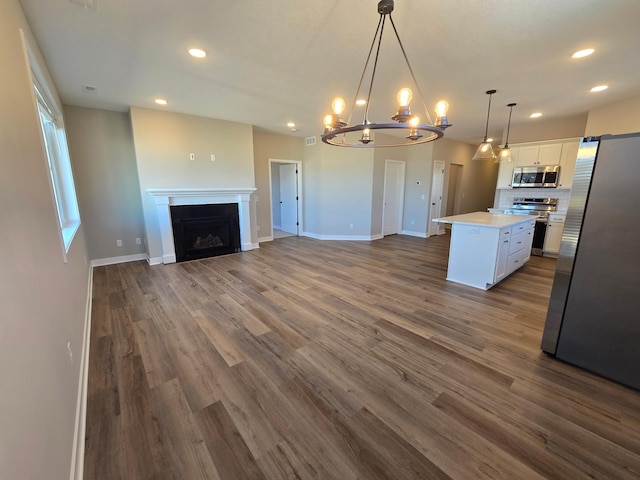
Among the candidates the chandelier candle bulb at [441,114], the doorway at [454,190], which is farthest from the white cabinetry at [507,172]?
the chandelier candle bulb at [441,114]

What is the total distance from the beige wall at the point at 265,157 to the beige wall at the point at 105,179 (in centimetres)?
246

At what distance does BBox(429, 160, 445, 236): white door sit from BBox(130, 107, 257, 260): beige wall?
16.2ft

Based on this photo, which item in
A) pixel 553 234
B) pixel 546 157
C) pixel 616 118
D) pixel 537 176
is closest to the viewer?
pixel 616 118

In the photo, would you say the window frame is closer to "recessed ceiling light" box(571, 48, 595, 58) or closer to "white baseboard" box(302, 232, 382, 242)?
"white baseboard" box(302, 232, 382, 242)

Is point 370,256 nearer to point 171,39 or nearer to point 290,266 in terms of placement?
point 290,266

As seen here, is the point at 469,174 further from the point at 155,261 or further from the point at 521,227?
the point at 155,261

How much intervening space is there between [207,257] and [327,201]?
10.5 feet

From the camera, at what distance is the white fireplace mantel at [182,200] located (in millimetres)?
4664

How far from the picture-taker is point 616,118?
13.8 feet

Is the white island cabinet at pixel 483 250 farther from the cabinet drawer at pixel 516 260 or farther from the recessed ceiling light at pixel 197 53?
the recessed ceiling light at pixel 197 53

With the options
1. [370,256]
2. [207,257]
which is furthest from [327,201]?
[207,257]

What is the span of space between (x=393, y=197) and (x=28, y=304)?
739 cm

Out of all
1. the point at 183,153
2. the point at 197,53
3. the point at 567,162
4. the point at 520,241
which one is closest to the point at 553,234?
the point at 567,162

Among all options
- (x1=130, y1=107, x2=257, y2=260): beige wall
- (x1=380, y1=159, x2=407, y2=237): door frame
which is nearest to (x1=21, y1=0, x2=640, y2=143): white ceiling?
(x1=130, y1=107, x2=257, y2=260): beige wall
